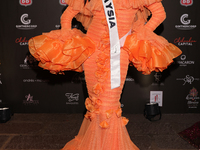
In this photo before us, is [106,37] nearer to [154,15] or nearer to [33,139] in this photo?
[154,15]

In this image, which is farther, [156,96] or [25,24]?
[156,96]

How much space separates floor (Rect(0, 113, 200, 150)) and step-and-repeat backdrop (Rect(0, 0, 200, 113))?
0.62 feet

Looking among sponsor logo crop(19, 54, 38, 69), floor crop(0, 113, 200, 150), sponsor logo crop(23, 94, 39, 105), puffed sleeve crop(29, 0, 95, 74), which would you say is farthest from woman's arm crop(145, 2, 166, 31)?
sponsor logo crop(23, 94, 39, 105)

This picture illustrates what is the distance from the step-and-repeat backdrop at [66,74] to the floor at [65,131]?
0.19m

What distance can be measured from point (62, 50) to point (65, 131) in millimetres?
1349

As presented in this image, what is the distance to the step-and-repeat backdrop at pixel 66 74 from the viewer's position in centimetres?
327

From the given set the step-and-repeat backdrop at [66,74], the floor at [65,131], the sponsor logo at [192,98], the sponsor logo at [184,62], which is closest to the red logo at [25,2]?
the step-and-repeat backdrop at [66,74]

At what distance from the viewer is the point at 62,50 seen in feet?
6.17

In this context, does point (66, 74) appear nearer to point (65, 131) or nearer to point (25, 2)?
point (65, 131)

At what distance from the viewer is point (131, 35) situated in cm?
188

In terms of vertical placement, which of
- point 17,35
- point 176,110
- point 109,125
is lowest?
point 176,110

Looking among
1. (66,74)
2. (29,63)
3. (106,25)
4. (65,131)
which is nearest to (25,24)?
(29,63)

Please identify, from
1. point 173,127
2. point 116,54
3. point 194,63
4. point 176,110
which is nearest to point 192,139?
point 173,127

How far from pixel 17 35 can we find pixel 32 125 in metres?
1.33
